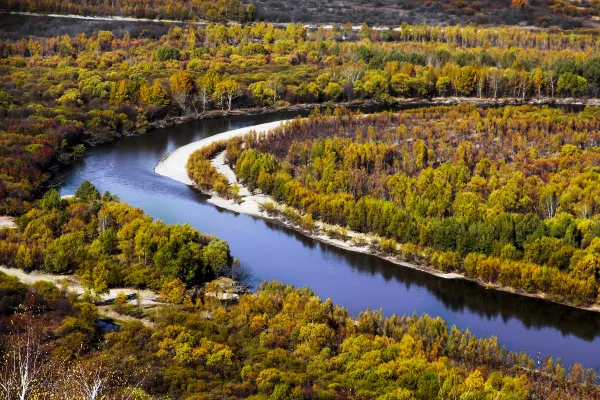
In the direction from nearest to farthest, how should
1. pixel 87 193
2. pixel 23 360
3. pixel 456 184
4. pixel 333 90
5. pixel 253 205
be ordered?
pixel 23 360
pixel 87 193
pixel 456 184
pixel 253 205
pixel 333 90

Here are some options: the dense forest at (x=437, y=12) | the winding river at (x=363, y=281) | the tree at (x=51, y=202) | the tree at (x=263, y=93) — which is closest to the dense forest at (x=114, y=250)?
the tree at (x=51, y=202)

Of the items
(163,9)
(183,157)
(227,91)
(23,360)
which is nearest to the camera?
(23,360)

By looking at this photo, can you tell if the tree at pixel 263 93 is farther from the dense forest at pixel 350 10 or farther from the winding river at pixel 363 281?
the dense forest at pixel 350 10

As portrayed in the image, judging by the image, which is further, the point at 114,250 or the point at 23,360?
the point at 114,250

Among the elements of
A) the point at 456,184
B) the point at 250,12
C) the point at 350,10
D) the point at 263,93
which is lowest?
the point at 456,184

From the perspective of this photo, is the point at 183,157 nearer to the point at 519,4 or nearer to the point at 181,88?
the point at 181,88

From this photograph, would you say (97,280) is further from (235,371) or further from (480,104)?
(480,104)

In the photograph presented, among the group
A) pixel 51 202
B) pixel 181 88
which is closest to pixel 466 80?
pixel 181 88
